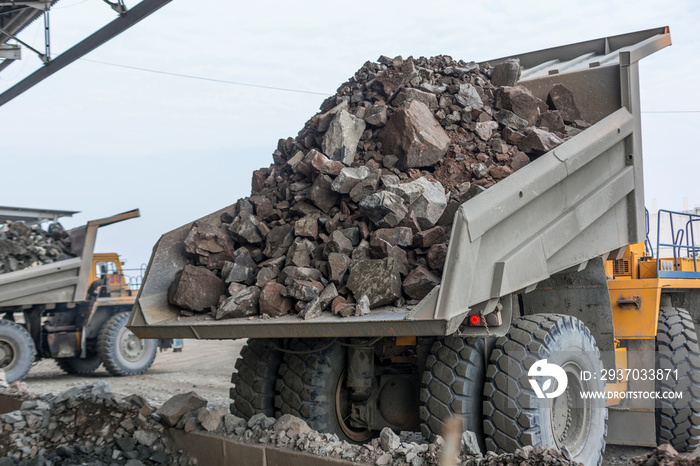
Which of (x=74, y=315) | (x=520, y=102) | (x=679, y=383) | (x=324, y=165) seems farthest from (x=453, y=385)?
(x=74, y=315)

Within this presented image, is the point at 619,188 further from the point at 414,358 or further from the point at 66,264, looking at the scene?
the point at 66,264

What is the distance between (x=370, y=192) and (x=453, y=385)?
1.39 meters

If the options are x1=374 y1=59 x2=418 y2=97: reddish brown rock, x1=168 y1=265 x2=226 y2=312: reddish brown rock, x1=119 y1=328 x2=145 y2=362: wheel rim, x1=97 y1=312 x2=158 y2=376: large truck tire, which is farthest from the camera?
x1=119 y1=328 x2=145 y2=362: wheel rim

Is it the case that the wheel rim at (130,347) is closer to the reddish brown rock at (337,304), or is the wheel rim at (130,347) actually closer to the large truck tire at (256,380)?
the large truck tire at (256,380)

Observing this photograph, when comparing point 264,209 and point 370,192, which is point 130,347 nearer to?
point 264,209

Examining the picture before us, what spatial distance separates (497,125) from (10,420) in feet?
15.1

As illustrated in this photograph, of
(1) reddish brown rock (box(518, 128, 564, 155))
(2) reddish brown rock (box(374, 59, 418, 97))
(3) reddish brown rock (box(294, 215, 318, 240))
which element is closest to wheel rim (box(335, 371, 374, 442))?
(3) reddish brown rock (box(294, 215, 318, 240))

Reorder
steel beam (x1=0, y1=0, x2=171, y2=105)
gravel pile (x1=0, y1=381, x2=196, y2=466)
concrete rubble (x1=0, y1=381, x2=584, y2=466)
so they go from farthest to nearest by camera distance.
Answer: steel beam (x1=0, y1=0, x2=171, y2=105) → gravel pile (x1=0, y1=381, x2=196, y2=466) → concrete rubble (x1=0, y1=381, x2=584, y2=466)

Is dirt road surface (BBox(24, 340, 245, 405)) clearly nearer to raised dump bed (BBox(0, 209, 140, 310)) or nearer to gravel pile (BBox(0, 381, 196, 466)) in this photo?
raised dump bed (BBox(0, 209, 140, 310))

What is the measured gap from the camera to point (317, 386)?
4.51m

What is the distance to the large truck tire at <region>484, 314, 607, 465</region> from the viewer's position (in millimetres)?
3869

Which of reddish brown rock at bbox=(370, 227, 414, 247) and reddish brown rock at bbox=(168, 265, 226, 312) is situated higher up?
reddish brown rock at bbox=(370, 227, 414, 247)

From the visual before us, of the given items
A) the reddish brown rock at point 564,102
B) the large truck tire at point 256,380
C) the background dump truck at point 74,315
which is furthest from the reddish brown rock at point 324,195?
the background dump truck at point 74,315

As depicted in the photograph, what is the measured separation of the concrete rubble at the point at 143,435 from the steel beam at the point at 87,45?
6.04 metres
